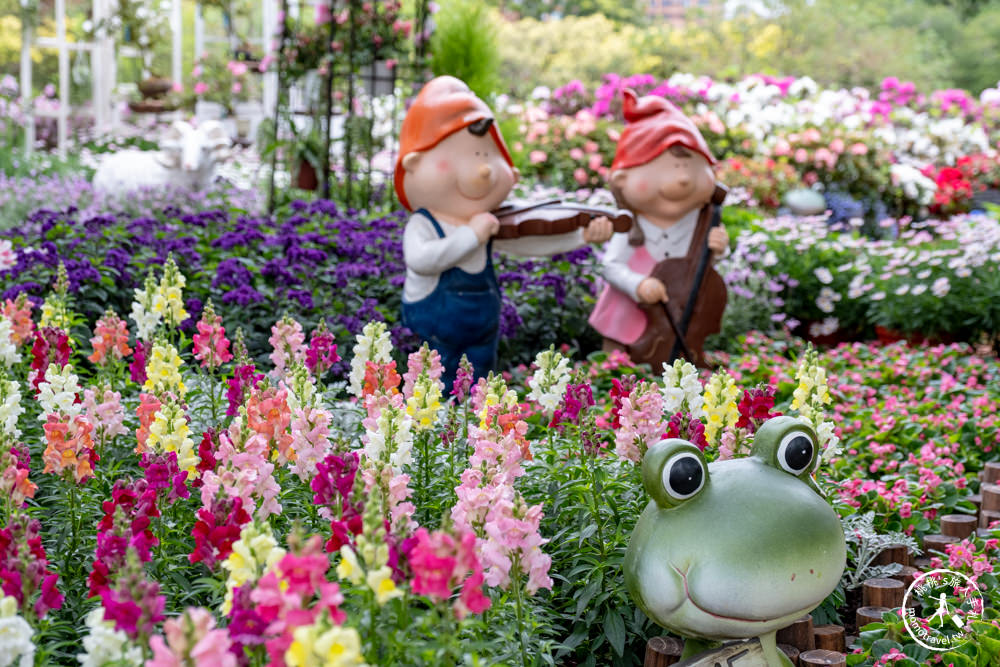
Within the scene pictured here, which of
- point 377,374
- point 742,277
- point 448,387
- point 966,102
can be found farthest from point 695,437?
point 966,102

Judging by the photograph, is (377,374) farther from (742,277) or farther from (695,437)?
(742,277)

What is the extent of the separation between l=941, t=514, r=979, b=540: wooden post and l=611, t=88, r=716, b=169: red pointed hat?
91.0 inches

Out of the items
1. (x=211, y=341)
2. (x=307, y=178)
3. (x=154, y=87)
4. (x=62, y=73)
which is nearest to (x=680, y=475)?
(x=211, y=341)

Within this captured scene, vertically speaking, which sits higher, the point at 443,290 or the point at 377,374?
the point at 377,374

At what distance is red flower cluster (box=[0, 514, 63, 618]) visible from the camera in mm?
1760

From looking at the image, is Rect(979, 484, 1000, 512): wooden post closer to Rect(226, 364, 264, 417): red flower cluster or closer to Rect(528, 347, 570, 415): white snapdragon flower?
Rect(528, 347, 570, 415): white snapdragon flower

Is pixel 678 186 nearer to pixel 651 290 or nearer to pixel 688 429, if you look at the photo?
pixel 651 290

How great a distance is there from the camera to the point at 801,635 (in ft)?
8.71

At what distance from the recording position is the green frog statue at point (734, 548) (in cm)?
214

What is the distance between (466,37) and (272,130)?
5.82ft

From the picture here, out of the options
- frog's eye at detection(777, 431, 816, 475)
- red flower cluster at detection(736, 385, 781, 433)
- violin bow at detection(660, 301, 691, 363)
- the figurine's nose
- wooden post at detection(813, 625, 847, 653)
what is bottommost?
violin bow at detection(660, 301, 691, 363)

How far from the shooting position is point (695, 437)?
8.92 feet

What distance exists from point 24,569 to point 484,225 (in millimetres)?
3096

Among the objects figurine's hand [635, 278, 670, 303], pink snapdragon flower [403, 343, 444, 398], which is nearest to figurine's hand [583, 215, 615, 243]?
figurine's hand [635, 278, 670, 303]
